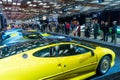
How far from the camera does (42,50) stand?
235 inches

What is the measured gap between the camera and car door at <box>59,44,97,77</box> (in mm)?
6133

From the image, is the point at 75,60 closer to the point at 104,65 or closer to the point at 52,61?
the point at 52,61

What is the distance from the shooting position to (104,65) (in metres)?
7.20

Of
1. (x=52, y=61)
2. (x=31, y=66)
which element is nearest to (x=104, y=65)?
(x=52, y=61)

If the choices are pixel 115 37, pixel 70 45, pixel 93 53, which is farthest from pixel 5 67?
pixel 115 37

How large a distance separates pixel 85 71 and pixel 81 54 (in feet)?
1.53

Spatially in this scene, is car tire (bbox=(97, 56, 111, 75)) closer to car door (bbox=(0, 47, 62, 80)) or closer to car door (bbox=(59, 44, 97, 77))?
car door (bbox=(59, 44, 97, 77))

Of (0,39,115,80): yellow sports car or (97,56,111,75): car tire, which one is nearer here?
(0,39,115,80): yellow sports car

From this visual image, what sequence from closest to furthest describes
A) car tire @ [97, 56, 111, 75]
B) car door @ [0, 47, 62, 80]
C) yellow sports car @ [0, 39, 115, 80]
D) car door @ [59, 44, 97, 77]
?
car door @ [0, 47, 62, 80]
yellow sports car @ [0, 39, 115, 80]
car door @ [59, 44, 97, 77]
car tire @ [97, 56, 111, 75]

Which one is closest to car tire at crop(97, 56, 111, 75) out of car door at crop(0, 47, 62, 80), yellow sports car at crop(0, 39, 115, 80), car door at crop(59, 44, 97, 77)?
yellow sports car at crop(0, 39, 115, 80)

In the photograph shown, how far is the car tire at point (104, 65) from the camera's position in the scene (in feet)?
23.0

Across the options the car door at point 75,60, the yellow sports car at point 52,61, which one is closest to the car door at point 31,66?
the yellow sports car at point 52,61

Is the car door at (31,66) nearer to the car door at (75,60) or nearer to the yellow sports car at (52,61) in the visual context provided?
the yellow sports car at (52,61)

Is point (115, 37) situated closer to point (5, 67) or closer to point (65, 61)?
point (65, 61)
